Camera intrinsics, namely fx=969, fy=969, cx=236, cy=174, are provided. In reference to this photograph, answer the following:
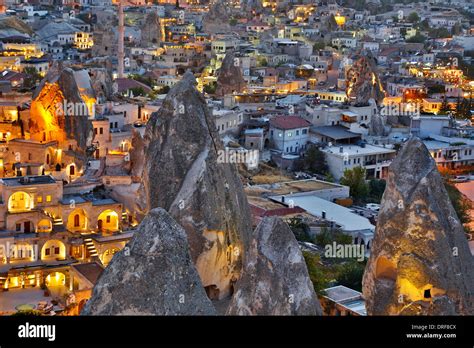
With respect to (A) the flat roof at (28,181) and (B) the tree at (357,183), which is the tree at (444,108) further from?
(A) the flat roof at (28,181)

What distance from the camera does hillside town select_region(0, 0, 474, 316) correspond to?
1057cm

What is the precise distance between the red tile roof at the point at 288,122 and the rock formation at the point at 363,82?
4.18 metres

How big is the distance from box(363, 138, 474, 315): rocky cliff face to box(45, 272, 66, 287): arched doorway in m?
6.14

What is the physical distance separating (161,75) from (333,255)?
22.1 meters

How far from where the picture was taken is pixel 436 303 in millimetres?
8016

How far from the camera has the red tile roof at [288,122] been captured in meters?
25.4

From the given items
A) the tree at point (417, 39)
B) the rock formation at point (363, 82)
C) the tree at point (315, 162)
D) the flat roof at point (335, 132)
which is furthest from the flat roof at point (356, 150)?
the tree at point (417, 39)

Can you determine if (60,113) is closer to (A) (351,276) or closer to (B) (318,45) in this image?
(A) (351,276)

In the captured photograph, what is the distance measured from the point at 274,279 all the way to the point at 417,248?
1718 millimetres

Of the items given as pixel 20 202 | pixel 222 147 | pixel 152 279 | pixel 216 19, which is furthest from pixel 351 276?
pixel 216 19

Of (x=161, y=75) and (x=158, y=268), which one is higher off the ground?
(x=158, y=268)
